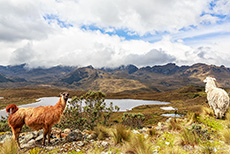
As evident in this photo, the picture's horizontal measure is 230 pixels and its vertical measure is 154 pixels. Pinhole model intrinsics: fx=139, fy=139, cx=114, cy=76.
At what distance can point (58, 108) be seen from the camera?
22.4 feet

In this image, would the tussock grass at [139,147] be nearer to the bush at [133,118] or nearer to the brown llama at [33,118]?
the brown llama at [33,118]

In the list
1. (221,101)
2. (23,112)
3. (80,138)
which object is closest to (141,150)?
(80,138)

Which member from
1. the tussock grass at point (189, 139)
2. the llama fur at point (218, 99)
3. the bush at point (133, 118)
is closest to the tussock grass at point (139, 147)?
the tussock grass at point (189, 139)

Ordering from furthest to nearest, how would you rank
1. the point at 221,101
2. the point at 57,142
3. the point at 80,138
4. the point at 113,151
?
the point at 221,101 < the point at 80,138 < the point at 57,142 < the point at 113,151

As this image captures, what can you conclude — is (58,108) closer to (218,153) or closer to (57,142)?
(57,142)

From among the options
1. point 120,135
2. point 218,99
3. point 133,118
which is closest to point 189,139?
point 120,135

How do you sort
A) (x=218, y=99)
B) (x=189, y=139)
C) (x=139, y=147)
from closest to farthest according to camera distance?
(x=139, y=147), (x=189, y=139), (x=218, y=99)

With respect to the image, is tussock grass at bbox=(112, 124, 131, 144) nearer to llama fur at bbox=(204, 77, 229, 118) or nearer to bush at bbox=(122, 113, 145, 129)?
llama fur at bbox=(204, 77, 229, 118)

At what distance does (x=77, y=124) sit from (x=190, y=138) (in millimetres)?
11705

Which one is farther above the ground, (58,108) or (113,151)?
(58,108)

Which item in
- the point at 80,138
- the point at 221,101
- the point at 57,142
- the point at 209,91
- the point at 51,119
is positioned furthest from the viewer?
the point at 209,91

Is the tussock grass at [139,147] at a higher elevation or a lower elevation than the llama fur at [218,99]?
lower

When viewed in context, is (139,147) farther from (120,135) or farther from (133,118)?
(133,118)

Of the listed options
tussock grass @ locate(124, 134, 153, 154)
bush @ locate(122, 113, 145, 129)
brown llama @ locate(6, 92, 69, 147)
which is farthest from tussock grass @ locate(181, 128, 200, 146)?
bush @ locate(122, 113, 145, 129)
